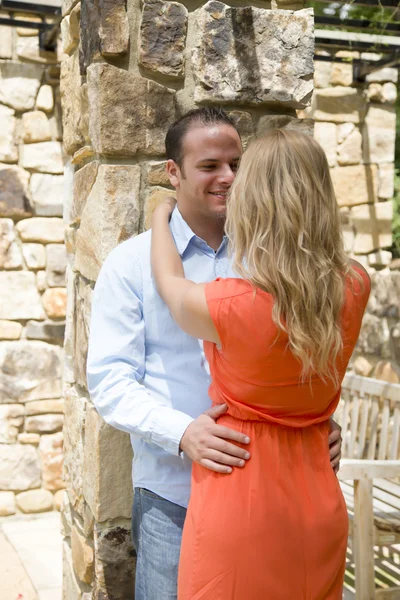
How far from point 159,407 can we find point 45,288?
9.50ft

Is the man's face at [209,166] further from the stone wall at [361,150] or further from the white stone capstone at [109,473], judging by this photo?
the stone wall at [361,150]

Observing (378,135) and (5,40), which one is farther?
(378,135)

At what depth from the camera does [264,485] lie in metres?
1.44

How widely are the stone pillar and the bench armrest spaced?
1.15 meters

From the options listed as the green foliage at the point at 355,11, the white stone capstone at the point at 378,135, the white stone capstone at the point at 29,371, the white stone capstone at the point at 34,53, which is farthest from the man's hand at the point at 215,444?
the white stone capstone at the point at 378,135

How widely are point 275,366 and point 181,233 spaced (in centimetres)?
54

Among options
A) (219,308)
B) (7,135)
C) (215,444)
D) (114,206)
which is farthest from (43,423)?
(219,308)

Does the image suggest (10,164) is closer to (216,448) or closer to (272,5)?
(272,5)

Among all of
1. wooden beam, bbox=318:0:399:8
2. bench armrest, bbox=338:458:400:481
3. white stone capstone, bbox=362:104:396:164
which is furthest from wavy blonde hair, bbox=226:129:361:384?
white stone capstone, bbox=362:104:396:164

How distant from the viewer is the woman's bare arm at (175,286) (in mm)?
1437

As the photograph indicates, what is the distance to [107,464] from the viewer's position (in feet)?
6.64

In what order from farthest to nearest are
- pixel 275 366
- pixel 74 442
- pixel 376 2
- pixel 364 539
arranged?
pixel 376 2
pixel 364 539
pixel 74 442
pixel 275 366

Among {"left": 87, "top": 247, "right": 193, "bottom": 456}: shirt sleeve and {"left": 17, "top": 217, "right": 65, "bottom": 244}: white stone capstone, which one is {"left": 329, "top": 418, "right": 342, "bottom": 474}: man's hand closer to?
{"left": 87, "top": 247, "right": 193, "bottom": 456}: shirt sleeve

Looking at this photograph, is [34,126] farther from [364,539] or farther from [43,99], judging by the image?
[364,539]
